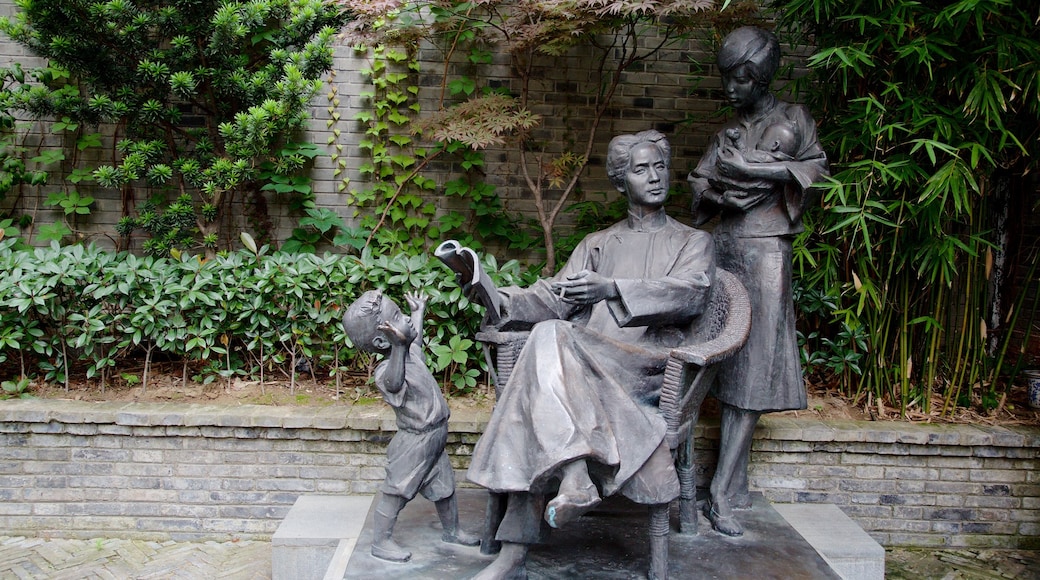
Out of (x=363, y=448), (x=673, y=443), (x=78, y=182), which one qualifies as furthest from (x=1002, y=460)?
(x=78, y=182)

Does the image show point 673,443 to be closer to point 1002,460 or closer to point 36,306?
point 1002,460

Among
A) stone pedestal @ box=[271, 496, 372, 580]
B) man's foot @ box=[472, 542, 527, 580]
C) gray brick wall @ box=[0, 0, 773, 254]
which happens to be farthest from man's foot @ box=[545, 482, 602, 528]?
gray brick wall @ box=[0, 0, 773, 254]

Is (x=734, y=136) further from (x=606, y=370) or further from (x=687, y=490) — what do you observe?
(x=687, y=490)

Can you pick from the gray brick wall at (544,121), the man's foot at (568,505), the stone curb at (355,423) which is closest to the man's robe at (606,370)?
the man's foot at (568,505)

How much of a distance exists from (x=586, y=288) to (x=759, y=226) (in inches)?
41.3

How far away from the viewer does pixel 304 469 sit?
13.3 feet

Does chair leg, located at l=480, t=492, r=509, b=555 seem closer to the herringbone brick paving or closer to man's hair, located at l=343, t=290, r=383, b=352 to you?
man's hair, located at l=343, t=290, r=383, b=352

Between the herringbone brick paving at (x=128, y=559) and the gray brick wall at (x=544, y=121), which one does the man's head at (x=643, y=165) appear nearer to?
the gray brick wall at (x=544, y=121)

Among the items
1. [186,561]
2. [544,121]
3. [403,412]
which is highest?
[544,121]

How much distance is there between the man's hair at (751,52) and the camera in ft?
10.8

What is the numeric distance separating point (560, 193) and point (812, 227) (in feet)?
5.60

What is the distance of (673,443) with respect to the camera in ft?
9.51

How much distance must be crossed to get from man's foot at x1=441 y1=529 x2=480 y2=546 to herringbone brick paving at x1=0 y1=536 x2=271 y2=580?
1.13m

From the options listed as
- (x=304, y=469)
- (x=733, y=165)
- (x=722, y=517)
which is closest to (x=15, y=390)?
(x=304, y=469)
